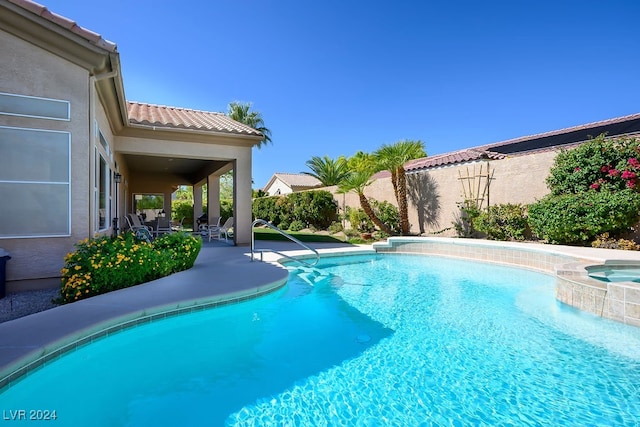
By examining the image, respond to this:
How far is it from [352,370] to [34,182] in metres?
6.46

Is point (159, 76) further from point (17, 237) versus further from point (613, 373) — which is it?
point (613, 373)

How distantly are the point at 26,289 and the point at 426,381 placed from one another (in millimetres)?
6916

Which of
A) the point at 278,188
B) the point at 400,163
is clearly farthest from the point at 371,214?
the point at 278,188

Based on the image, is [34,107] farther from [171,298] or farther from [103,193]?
[171,298]

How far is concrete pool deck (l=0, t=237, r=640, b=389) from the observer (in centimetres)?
361

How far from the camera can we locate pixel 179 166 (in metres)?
18.2

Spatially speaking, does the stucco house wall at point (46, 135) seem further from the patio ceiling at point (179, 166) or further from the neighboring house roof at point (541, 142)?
the neighboring house roof at point (541, 142)

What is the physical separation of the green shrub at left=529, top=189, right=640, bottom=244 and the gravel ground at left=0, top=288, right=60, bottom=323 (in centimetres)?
1326

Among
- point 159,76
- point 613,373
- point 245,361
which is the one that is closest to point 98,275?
point 245,361

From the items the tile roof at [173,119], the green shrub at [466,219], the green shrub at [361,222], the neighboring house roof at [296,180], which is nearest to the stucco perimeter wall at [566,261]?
the green shrub at [466,219]

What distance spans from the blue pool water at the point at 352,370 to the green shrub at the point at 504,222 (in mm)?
7002

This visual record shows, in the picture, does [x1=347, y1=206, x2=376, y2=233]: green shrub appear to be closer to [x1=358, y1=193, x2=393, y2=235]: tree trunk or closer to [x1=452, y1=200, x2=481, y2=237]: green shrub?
[x1=358, y1=193, x2=393, y2=235]: tree trunk

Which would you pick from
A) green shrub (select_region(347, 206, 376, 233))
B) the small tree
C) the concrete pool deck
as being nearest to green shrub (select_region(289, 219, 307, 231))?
green shrub (select_region(347, 206, 376, 233))

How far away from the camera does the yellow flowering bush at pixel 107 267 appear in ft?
18.1
